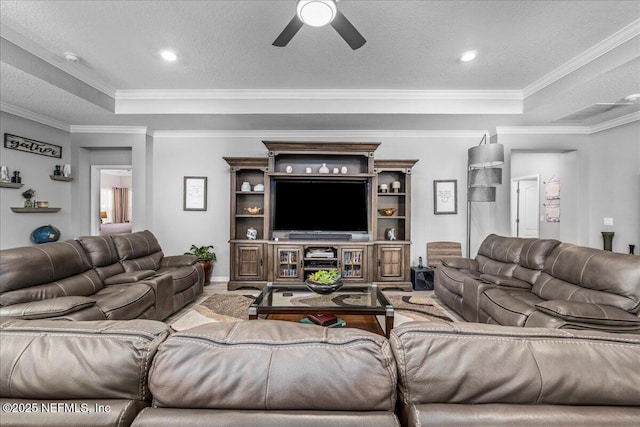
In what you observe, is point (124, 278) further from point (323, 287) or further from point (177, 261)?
point (323, 287)

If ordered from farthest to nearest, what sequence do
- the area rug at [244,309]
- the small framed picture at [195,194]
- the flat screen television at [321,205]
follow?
the small framed picture at [195,194]
the flat screen television at [321,205]
the area rug at [244,309]

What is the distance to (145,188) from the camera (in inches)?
196

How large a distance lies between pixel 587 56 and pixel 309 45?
2917 mm

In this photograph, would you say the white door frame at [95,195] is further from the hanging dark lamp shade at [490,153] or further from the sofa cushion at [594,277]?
the sofa cushion at [594,277]

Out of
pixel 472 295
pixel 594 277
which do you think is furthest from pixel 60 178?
pixel 594 277

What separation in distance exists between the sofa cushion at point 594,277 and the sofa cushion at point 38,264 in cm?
445

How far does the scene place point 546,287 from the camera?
2.79m

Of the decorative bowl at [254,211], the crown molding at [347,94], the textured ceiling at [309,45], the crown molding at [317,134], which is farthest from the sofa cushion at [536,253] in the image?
the decorative bowl at [254,211]

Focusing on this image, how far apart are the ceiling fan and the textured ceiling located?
359 millimetres

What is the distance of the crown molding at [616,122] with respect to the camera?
421cm

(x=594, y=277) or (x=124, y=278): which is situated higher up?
(x=594, y=277)

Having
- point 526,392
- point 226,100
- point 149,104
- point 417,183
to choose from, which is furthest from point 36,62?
point 417,183

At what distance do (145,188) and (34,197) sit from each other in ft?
4.66

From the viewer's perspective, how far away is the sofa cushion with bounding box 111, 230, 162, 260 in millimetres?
3611
